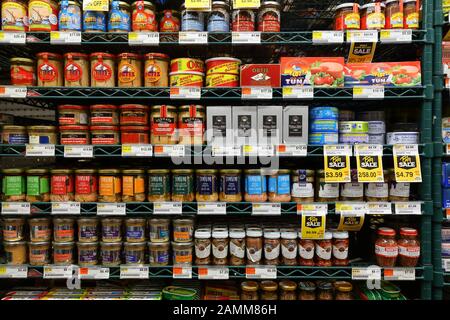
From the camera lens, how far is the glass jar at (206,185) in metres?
1.80

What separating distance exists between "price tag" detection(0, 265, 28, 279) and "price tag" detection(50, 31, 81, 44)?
1.43 m

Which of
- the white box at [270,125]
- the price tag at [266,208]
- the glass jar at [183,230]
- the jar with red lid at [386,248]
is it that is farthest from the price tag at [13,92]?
the jar with red lid at [386,248]

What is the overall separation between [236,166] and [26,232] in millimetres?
1518

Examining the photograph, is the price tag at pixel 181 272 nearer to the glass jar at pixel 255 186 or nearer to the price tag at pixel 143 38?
the glass jar at pixel 255 186

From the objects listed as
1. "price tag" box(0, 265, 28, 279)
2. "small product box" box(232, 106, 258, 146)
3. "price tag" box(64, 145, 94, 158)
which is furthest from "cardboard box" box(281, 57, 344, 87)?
"price tag" box(0, 265, 28, 279)

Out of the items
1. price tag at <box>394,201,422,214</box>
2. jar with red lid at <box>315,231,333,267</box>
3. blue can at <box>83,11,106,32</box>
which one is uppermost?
blue can at <box>83,11,106,32</box>

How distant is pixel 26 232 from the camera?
1.88 metres

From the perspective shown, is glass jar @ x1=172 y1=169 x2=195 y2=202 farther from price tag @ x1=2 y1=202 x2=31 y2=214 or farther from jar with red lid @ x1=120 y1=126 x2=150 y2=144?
price tag @ x1=2 y1=202 x2=31 y2=214

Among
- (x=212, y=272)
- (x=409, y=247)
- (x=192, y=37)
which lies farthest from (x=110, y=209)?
(x=409, y=247)

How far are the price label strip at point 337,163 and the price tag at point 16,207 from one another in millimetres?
1880

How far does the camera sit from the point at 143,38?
69.7 inches

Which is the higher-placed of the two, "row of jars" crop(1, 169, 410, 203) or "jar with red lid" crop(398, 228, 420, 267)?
"row of jars" crop(1, 169, 410, 203)

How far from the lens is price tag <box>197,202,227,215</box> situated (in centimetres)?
178

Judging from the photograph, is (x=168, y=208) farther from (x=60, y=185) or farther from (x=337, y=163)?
(x=337, y=163)
